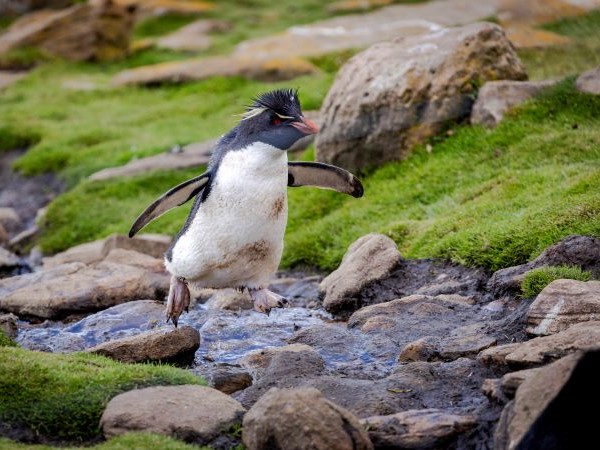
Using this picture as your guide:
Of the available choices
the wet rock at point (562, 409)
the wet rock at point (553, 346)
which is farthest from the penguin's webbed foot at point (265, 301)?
the wet rock at point (562, 409)

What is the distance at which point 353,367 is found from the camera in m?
5.88

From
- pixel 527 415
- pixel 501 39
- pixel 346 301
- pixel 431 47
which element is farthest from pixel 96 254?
pixel 527 415

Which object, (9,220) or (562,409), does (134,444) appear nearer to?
(562,409)

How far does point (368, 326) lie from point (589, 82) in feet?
15.1

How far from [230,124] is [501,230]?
701 centimetres

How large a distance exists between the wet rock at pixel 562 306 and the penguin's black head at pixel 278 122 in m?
1.76

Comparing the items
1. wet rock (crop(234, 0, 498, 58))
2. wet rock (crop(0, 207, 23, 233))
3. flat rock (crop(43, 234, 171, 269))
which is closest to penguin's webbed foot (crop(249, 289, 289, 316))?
flat rock (crop(43, 234, 171, 269))

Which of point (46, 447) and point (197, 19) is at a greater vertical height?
point (46, 447)

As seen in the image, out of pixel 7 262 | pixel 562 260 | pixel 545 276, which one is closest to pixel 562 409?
pixel 545 276

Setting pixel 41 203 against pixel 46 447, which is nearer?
pixel 46 447

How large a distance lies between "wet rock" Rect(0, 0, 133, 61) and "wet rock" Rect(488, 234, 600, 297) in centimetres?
1451

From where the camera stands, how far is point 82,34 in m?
19.6

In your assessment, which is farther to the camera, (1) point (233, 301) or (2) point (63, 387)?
(1) point (233, 301)

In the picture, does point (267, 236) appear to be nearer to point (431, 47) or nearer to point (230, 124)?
point (431, 47)
